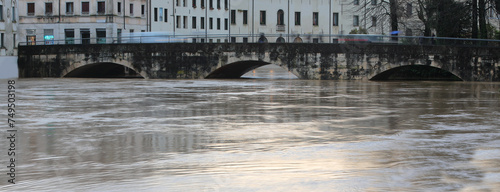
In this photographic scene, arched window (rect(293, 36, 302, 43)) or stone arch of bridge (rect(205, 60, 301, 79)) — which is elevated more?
arched window (rect(293, 36, 302, 43))

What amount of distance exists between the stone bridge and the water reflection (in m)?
15.7

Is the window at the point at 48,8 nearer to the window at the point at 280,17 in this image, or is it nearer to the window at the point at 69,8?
the window at the point at 69,8

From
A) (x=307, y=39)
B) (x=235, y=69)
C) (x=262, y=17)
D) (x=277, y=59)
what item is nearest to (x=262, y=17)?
(x=262, y=17)

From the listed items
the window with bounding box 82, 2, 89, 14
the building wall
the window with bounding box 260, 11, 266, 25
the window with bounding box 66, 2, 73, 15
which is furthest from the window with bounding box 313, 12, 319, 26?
the building wall

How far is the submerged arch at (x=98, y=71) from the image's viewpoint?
48994 mm

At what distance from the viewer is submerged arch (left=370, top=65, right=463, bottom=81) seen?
151 ft

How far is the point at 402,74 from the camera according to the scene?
47.9m

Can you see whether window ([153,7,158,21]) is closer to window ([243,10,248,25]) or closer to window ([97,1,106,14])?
window ([97,1,106,14])

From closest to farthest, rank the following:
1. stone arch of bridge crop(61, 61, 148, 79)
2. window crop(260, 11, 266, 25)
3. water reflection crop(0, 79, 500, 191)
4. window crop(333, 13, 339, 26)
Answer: water reflection crop(0, 79, 500, 191) → stone arch of bridge crop(61, 61, 148, 79) → window crop(260, 11, 266, 25) → window crop(333, 13, 339, 26)

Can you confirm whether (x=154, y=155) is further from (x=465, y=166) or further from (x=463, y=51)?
(x=463, y=51)

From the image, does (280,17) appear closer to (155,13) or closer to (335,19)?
(335,19)

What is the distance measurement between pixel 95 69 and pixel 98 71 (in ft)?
3.91

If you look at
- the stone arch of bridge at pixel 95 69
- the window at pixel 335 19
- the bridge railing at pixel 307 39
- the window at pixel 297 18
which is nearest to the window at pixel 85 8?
the stone arch of bridge at pixel 95 69

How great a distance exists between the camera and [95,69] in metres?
52.9
